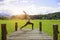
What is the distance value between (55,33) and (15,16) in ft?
7.30

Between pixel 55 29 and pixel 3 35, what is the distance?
1.60ft

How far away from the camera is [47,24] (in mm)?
5309

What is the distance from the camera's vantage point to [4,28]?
1949 mm

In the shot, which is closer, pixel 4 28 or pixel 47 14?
pixel 4 28

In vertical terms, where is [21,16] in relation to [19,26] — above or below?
above

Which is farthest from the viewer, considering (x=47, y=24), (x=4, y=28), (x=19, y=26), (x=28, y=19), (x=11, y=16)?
(x=47, y=24)

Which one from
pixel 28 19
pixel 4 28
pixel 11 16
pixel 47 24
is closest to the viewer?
pixel 4 28

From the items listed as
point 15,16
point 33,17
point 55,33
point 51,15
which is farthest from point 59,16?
point 55,33

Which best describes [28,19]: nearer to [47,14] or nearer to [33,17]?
[33,17]

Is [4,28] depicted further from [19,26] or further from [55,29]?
[19,26]

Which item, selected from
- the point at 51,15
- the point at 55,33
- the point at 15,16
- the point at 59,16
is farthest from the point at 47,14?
the point at 55,33

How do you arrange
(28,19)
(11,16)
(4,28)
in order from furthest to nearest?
(11,16) < (28,19) < (4,28)

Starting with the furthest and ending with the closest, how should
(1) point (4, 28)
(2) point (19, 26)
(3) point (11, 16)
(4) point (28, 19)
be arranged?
1. (2) point (19, 26)
2. (3) point (11, 16)
3. (4) point (28, 19)
4. (1) point (4, 28)

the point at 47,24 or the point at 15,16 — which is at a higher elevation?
the point at 15,16
